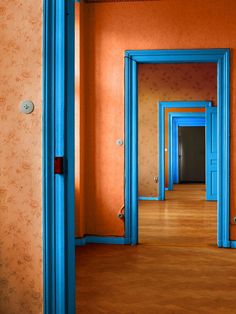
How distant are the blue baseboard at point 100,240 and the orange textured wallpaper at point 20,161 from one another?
277 centimetres

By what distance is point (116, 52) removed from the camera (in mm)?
4832

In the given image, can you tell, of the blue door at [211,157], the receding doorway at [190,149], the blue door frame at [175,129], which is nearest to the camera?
the blue door at [211,157]

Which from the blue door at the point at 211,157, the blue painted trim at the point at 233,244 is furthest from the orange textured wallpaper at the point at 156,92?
the blue painted trim at the point at 233,244

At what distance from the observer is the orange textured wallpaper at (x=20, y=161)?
2.02 m

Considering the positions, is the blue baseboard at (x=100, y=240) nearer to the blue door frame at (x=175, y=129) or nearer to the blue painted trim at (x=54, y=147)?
the blue painted trim at (x=54, y=147)

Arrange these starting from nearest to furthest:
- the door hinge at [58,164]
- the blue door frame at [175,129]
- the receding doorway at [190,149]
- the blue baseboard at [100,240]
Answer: the door hinge at [58,164], the blue baseboard at [100,240], the blue door frame at [175,129], the receding doorway at [190,149]

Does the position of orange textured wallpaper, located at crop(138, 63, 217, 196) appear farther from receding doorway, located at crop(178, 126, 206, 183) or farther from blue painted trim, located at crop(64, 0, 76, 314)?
receding doorway, located at crop(178, 126, 206, 183)

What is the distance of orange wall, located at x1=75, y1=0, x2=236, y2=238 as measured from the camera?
185 inches

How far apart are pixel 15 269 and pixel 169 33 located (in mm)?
3657

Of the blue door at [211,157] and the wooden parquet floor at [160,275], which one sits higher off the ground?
the blue door at [211,157]

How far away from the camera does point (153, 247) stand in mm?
4629

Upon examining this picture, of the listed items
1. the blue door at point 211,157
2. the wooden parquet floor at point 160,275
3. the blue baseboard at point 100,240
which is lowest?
the wooden parquet floor at point 160,275

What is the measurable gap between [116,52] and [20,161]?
3137mm

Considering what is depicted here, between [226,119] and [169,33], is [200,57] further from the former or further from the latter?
[226,119]
